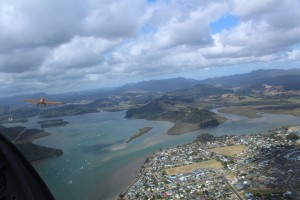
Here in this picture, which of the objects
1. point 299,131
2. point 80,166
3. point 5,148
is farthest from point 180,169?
point 5,148

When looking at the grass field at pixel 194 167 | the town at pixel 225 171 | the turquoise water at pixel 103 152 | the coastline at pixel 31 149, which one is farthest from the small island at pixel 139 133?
the grass field at pixel 194 167

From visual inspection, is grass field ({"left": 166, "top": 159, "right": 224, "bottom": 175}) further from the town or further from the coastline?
the coastline

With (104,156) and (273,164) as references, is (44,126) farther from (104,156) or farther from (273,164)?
(273,164)

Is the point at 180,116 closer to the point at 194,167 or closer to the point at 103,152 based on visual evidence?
the point at 103,152

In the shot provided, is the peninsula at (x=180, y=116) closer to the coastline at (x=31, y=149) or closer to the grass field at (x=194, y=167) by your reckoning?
the coastline at (x=31, y=149)

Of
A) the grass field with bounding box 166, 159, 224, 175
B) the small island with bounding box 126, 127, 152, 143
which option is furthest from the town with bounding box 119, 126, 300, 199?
the small island with bounding box 126, 127, 152, 143

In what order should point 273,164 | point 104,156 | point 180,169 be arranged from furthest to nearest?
point 104,156 < point 180,169 < point 273,164

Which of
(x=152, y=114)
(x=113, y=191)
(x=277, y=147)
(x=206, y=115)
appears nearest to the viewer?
(x=113, y=191)
